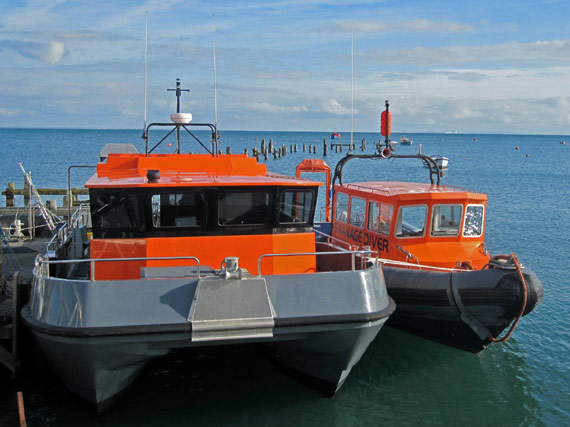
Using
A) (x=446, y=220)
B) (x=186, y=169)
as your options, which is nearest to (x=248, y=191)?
(x=186, y=169)

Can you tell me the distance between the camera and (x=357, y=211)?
546 inches

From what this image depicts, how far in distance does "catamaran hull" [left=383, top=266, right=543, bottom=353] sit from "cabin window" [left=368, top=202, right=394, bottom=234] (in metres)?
1.43

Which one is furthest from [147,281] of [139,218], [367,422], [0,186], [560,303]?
[0,186]

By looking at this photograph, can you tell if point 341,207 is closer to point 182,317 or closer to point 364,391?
point 364,391

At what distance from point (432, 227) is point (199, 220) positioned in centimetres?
563

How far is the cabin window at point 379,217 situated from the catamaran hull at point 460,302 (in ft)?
4.68

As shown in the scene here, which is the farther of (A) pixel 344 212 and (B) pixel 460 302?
(A) pixel 344 212

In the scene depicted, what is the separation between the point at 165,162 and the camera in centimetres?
959

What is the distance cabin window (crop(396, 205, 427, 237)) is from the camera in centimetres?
1209

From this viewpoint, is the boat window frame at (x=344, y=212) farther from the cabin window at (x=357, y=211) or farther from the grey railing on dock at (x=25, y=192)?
the grey railing on dock at (x=25, y=192)

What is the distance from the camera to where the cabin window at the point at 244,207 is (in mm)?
8484

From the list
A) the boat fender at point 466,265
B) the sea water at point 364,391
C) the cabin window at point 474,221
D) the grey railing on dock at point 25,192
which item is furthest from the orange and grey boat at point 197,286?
the grey railing on dock at point 25,192

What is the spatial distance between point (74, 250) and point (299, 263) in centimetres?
507

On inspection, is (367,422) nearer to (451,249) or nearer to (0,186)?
(451,249)
